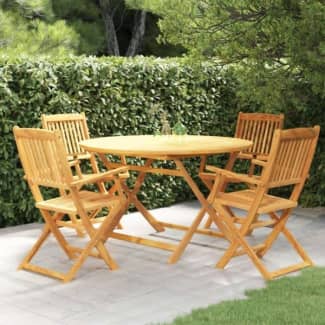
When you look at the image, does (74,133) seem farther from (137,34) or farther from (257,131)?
(137,34)

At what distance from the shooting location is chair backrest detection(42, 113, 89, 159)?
6.56 meters

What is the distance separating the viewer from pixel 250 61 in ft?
21.6

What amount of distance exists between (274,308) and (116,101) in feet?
11.8

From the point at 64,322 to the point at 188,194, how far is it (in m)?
4.35

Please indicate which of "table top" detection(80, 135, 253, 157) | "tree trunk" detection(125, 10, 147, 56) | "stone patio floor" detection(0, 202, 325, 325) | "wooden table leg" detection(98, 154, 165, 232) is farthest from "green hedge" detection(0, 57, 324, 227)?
"tree trunk" detection(125, 10, 147, 56)

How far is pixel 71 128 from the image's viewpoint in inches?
263

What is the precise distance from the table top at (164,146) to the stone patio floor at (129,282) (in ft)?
2.97

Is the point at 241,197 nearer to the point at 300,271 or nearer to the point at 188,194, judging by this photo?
the point at 300,271

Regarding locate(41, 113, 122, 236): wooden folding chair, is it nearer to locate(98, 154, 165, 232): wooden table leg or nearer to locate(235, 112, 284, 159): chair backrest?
locate(98, 154, 165, 232): wooden table leg

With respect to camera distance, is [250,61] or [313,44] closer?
[313,44]

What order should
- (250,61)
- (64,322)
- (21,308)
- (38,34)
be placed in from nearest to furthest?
(64,322) < (21,308) < (250,61) < (38,34)

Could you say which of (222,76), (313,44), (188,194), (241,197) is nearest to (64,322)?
(241,197)

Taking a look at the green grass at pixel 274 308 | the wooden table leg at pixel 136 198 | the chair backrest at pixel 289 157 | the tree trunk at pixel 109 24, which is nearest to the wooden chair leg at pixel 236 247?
the green grass at pixel 274 308

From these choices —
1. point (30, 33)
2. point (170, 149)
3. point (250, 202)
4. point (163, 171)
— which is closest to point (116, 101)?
point (163, 171)
